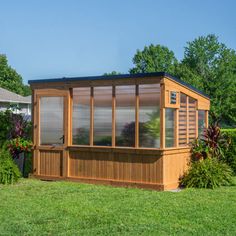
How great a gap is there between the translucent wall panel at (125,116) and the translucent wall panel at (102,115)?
234 mm

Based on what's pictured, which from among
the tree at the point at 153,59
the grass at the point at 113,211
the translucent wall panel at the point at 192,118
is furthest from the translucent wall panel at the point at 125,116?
the tree at the point at 153,59

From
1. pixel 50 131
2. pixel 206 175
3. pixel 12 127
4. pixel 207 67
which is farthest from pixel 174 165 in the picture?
pixel 207 67

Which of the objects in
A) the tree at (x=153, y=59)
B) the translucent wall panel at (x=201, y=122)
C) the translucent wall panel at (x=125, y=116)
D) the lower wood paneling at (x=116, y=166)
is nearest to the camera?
the lower wood paneling at (x=116, y=166)

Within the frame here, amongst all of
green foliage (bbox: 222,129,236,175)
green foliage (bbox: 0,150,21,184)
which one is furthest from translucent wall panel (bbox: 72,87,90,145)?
green foliage (bbox: 222,129,236,175)

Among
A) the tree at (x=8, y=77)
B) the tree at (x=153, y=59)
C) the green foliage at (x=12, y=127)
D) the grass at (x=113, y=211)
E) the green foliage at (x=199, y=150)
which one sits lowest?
the grass at (x=113, y=211)

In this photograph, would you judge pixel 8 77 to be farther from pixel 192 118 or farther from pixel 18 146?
pixel 192 118

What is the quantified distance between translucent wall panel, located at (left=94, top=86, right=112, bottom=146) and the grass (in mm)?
1342

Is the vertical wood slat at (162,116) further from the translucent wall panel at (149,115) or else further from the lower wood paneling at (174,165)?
the lower wood paneling at (174,165)

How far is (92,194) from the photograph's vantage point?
32.8 ft

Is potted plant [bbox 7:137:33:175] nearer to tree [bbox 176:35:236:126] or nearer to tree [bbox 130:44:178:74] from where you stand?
tree [bbox 176:35:236:126]

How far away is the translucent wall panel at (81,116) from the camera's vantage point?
1226cm

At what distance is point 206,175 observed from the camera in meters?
11.4

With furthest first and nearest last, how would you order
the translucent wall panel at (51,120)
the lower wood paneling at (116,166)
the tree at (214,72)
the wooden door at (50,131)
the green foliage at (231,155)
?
1. the tree at (214,72)
2. the green foliage at (231,155)
3. the translucent wall panel at (51,120)
4. the wooden door at (50,131)
5. the lower wood paneling at (116,166)

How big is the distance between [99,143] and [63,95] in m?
1.65
